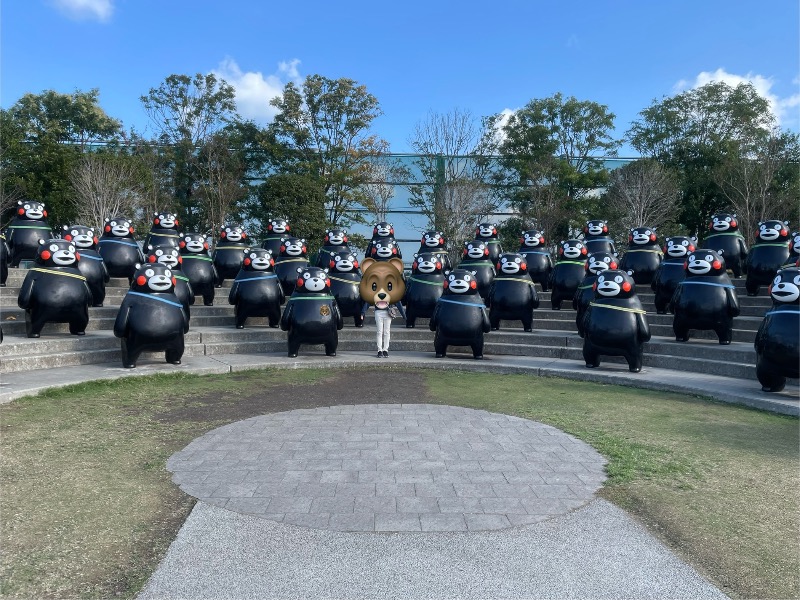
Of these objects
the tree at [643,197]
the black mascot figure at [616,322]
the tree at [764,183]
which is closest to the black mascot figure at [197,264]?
the black mascot figure at [616,322]

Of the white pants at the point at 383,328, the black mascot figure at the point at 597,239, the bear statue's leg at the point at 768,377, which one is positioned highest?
the black mascot figure at the point at 597,239

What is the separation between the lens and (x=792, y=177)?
25969 millimetres

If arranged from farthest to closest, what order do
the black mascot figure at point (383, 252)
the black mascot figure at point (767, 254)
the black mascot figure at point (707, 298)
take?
the black mascot figure at point (383, 252) → the black mascot figure at point (767, 254) → the black mascot figure at point (707, 298)

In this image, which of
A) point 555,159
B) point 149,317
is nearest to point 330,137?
point 555,159

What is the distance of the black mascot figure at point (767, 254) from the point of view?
1176cm

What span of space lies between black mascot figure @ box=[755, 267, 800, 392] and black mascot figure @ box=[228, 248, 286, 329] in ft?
26.3

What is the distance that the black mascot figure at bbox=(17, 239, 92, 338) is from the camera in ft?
30.5

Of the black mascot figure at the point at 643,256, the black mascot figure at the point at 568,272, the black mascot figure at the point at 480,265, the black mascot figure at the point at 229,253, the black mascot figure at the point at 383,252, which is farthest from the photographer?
the black mascot figure at the point at 229,253

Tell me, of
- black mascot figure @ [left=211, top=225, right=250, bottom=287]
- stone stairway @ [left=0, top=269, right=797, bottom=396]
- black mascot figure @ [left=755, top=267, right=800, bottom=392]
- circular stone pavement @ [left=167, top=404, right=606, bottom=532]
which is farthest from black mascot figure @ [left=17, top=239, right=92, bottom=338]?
black mascot figure @ [left=755, top=267, right=800, bottom=392]

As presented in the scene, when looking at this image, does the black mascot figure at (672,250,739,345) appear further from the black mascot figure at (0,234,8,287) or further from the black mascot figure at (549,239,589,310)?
the black mascot figure at (0,234,8,287)

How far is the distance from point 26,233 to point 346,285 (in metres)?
6.79

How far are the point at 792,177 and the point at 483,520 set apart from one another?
2806cm

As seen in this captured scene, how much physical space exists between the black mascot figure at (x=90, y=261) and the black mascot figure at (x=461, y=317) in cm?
616

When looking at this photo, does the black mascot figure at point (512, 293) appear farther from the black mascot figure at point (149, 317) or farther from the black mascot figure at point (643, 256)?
the black mascot figure at point (149, 317)
